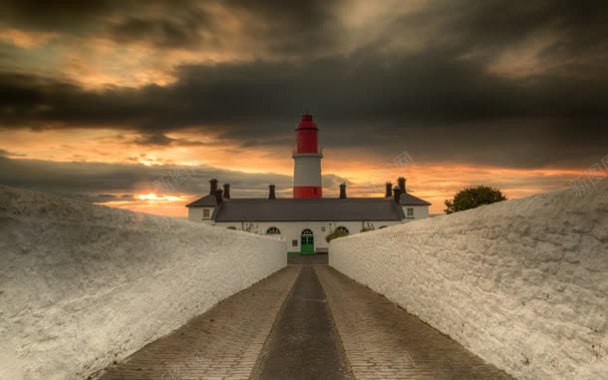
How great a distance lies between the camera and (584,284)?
4.57 meters

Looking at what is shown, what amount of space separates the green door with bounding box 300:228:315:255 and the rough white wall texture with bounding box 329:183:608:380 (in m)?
52.8

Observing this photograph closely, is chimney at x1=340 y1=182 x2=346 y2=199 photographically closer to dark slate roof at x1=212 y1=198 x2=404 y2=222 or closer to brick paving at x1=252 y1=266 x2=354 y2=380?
dark slate roof at x1=212 y1=198 x2=404 y2=222

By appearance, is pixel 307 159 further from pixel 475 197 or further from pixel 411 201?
pixel 475 197

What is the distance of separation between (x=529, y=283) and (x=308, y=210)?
57801 mm

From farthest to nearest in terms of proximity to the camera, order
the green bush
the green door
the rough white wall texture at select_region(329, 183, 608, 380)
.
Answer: the green door → the green bush → the rough white wall texture at select_region(329, 183, 608, 380)

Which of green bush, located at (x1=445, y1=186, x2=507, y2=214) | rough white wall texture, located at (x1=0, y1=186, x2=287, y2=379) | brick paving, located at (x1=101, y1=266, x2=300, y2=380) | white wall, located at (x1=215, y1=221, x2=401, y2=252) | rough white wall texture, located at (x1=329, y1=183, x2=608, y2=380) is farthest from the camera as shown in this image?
white wall, located at (x1=215, y1=221, x2=401, y2=252)

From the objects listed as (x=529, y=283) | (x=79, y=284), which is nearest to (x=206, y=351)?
(x=79, y=284)

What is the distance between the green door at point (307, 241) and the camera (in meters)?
62.2

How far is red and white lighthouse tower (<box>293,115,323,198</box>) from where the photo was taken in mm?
62531

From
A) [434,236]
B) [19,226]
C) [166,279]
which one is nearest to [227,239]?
[166,279]

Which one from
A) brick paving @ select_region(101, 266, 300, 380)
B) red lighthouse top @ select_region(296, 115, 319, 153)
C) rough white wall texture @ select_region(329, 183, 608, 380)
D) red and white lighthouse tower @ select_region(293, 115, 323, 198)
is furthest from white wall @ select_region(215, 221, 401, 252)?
rough white wall texture @ select_region(329, 183, 608, 380)

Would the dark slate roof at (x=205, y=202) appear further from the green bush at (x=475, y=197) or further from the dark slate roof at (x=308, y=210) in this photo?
the green bush at (x=475, y=197)

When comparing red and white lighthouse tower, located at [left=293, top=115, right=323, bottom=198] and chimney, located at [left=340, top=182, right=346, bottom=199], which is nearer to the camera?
red and white lighthouse tower, located at [left=293, top=115, right=323, bottom=198]

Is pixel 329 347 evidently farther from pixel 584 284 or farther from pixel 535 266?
pixel 584 284
